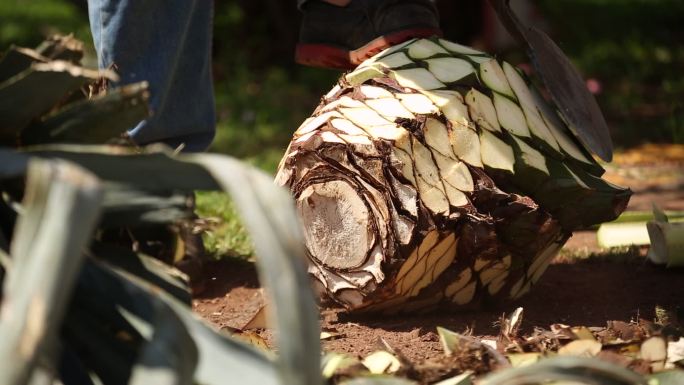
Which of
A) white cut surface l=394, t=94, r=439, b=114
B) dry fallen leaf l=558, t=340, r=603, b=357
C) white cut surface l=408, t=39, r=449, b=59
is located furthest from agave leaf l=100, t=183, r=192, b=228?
white cut surface l=408, t=39, r=449, b=59

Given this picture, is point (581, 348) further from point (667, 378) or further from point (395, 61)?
point (395, 61)

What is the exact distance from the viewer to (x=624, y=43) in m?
8.08

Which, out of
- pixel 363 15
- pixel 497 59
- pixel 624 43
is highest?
pixel 624 43

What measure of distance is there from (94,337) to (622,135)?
4390 mm

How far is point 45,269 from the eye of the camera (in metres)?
0.92

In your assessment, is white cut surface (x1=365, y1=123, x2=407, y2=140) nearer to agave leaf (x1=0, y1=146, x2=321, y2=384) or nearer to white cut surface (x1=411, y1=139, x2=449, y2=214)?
white cut surface (x1=411, y1=139, x2=449, y2=214)

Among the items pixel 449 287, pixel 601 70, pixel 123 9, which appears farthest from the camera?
pixel 601 70

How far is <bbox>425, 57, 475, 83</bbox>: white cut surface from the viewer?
2.21 metres

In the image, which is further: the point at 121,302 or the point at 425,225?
the point at 425,225

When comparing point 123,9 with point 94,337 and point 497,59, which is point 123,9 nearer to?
point 497,59

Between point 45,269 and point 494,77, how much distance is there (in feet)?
4.95

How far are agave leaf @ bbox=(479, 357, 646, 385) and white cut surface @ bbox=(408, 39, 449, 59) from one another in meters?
1.21

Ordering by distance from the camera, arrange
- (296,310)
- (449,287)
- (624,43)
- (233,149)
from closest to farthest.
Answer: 1. (296,310)
2. (449,287)
3. (233,149)
4. (624,43)

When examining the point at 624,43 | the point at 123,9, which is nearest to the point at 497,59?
the point at 123,9
